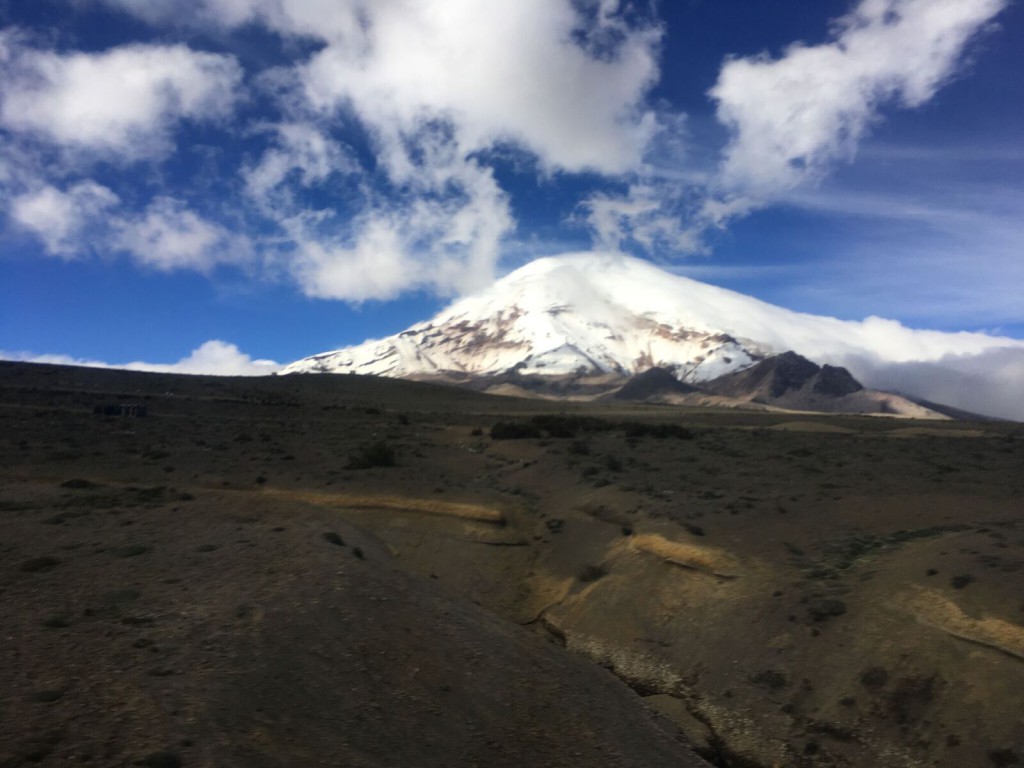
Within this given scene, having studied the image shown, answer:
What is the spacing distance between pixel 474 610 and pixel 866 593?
23.2ft

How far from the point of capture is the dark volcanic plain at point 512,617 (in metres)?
8.34

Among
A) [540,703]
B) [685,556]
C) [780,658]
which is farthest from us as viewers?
[685,556]

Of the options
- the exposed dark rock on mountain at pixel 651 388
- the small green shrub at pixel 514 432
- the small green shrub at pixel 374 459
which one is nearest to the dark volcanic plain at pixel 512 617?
the small green shrub at pixel 374 459

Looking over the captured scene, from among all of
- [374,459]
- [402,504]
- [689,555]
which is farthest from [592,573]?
[374,459]

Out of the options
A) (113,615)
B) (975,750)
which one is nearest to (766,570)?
(975,750)

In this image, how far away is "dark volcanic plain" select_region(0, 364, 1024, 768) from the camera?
834 cm

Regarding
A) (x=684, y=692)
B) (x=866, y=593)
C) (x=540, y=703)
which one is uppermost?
(x=866, y=593)

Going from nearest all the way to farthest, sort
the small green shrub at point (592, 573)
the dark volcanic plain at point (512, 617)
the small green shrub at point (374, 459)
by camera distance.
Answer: the dark volcanic plain at point (512, 617), the small green shrub at point (592, 573), the small green shrub at point (374, 459)

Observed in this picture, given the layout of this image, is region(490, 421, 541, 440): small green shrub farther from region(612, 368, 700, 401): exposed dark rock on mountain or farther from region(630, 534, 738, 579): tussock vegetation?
region(612, 368, 700, 401): exposed dark rock on mountain

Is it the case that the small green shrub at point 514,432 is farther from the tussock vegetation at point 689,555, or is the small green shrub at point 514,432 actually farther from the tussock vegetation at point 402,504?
the tussock vegetation at point 689,555

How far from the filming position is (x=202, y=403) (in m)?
49.2

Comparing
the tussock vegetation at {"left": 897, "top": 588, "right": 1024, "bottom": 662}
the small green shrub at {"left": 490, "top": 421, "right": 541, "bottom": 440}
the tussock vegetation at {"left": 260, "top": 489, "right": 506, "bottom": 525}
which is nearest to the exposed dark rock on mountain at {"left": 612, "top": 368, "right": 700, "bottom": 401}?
the small green shrub at {"left": 490, "top": 421, "right": 541, "bottom": 440}

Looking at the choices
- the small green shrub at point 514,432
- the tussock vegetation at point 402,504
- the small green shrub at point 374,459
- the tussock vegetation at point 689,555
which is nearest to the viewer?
the tussock vegetation at point 689,555

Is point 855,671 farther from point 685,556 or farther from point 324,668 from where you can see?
point 324,668
